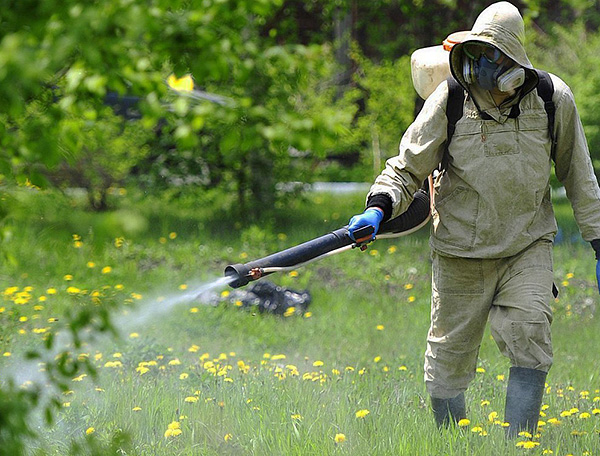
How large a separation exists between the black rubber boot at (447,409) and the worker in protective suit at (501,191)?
261mm

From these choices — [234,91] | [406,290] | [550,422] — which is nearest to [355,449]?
[550,422]

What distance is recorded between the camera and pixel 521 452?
341cm

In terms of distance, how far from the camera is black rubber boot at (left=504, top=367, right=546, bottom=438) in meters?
3.62

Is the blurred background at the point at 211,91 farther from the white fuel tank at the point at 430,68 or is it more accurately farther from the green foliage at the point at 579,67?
the white fuel tank at the point at 430,68

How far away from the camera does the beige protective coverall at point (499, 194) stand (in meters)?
3.62

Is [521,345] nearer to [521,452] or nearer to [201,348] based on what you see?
[521,452]

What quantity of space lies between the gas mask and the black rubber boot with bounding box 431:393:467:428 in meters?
1.30

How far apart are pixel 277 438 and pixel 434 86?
5.24 ft

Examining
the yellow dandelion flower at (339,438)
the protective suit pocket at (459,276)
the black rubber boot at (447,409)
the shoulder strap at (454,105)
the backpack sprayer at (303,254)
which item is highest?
the shoulder strap at (454,105)

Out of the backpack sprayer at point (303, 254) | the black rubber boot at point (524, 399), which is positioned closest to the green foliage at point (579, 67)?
the black rubber boot at point (524, 399)

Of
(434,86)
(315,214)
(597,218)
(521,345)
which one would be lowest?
(315,214)

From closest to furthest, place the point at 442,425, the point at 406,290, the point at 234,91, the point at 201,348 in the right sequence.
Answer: the point at 442,425
the point at 201,348
the point at 406,290
the point at 234,91

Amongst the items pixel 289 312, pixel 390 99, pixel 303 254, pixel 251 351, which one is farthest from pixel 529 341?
pixel 390 99

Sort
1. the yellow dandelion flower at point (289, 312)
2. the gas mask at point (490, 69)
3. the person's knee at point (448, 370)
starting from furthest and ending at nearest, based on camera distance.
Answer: the yellow dandelion flower at point (289, 312) < the person's knee at point (448, 370) < the gas mask at point (490, 69)
